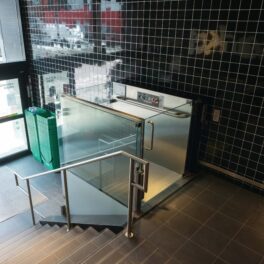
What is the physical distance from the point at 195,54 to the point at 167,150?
1257 millimetres

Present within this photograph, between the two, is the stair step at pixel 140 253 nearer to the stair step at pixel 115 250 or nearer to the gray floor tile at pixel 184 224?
the stair step at pixel 115 250

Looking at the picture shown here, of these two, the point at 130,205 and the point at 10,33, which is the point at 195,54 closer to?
the point at 130,205

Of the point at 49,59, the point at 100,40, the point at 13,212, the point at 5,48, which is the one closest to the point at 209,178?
the point at 100,40

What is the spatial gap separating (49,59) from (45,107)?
3.55 feet

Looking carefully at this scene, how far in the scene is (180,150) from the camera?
343cm

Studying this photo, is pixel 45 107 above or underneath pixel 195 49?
underneath

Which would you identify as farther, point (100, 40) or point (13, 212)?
point (13, 212)

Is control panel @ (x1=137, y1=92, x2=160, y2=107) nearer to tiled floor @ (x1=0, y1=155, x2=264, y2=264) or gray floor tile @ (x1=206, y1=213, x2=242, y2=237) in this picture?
tiled floor @ (x1=0, y1=155, x2=264, y2=264)

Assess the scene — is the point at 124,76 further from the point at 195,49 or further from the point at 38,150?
the point at 38,150

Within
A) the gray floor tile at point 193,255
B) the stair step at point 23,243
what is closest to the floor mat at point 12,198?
the stair step at point 23,243

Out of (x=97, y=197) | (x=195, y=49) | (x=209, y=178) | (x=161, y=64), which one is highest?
(x=195, y=49)

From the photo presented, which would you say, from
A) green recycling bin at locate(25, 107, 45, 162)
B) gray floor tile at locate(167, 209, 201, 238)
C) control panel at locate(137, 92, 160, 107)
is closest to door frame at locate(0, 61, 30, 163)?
green recycling bin at locate(25, 107, 45, 162)

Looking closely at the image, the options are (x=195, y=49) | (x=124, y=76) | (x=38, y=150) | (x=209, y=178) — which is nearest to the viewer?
(x=195, y=49)

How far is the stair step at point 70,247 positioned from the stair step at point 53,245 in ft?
0.25
